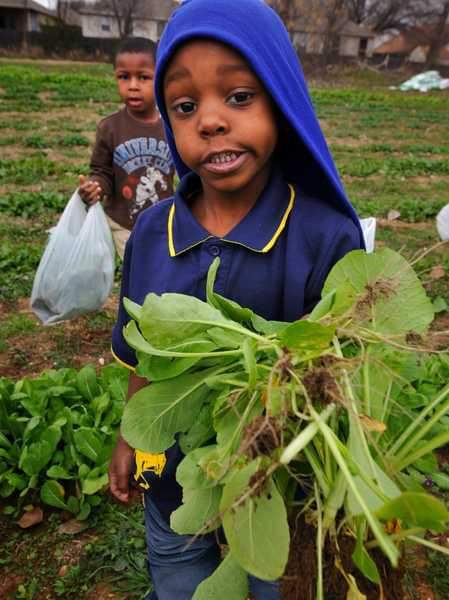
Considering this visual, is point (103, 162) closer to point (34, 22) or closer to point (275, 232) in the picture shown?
point (275, 232)

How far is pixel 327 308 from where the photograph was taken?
93 centimetres

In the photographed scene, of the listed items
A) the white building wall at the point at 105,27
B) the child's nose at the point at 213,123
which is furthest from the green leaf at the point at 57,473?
the white building wall at the point at 105,27

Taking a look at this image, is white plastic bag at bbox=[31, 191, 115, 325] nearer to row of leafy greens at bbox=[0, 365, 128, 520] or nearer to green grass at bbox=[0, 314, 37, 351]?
row of leafy greens at bbox=[0, 365, 128, 520]

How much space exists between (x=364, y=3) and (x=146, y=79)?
173ft

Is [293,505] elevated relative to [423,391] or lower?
elevated

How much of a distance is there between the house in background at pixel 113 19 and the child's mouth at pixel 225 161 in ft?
165

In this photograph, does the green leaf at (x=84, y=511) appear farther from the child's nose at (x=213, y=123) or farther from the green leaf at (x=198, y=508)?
the child's nose at (x=213, y=123)

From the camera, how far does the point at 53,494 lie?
2377 millimetres

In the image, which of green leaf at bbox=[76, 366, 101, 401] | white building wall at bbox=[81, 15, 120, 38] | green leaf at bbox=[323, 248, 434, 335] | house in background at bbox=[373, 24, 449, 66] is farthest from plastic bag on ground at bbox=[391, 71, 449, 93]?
green leaf at bbox=[323, 248, 434, 335]

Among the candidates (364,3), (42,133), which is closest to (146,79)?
(42,133)

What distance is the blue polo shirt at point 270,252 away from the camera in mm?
1278

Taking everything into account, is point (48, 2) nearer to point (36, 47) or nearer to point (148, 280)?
point (36, 47)

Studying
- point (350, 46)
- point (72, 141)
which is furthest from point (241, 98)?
point (350, 46)

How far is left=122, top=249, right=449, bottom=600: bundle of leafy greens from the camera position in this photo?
0.75m
